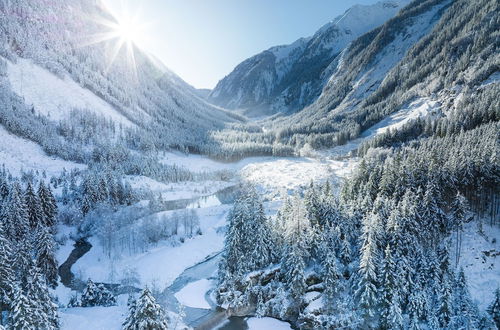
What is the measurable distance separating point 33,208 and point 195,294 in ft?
160

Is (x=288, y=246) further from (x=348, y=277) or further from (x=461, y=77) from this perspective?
(x=461, y=77)

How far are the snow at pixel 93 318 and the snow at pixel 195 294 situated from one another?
12.1 metres

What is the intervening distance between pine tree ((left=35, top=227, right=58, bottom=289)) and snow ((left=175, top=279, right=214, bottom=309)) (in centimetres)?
2472

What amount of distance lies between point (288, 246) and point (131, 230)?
49.1 meters

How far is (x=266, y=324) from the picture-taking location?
55.5m

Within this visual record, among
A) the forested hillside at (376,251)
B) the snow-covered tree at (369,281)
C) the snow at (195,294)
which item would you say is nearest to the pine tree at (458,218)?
the forested hillside at (376,251)

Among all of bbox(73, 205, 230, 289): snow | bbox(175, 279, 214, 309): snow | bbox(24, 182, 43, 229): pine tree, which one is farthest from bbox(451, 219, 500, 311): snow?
bbox(24, 182, 43, 229): pine tree

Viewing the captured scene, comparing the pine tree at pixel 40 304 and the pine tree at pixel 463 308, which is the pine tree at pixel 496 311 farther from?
the pine tree at pixel 40 304

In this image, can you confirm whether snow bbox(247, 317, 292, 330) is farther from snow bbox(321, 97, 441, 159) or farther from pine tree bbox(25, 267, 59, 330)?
snow bbox(321, 97, 441, 159)

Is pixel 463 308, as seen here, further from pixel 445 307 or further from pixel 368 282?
pixel 368 282

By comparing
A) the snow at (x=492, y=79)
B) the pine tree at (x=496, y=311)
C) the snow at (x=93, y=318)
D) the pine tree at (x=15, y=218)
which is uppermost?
the snow at (x=492, y=79)

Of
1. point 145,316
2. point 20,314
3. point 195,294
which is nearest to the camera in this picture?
point 20,314

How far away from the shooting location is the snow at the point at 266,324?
5469cm

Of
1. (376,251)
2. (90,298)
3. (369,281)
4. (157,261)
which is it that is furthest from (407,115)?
(90,298)
